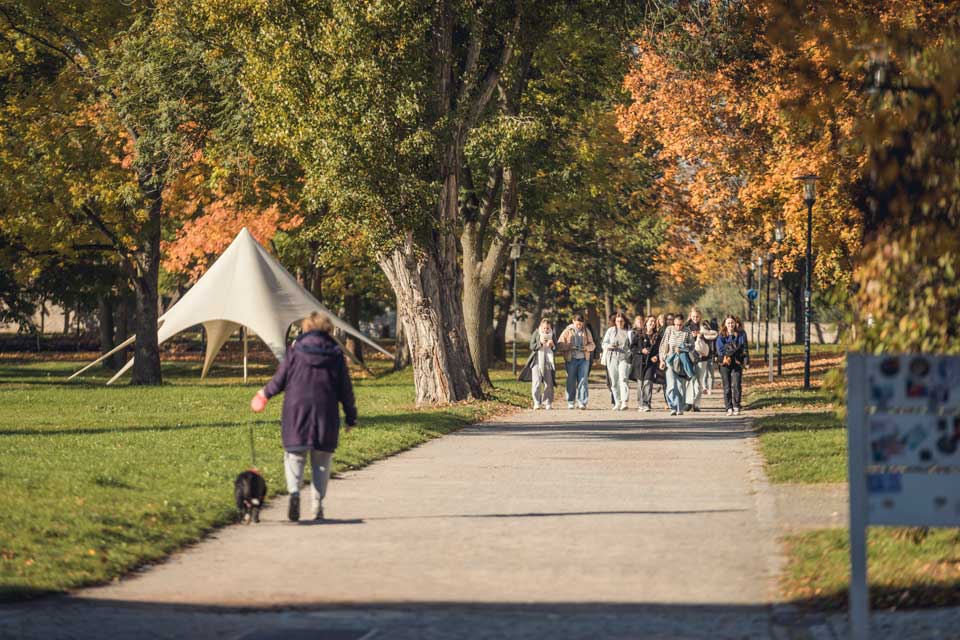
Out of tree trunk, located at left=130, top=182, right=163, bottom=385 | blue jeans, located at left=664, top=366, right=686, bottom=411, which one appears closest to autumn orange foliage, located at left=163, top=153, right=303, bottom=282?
tree trunk, located at left=130, top=182, right=163, bottom=385

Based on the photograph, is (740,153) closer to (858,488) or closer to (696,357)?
(696,357)

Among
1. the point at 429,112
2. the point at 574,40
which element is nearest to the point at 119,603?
the point at 429,112

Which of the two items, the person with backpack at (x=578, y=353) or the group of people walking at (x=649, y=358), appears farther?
the person with backpack at (x=578, y=353)

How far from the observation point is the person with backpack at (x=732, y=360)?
26359 mm

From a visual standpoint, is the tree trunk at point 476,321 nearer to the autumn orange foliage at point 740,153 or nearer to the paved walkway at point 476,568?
the autumn orange foliage at point 740,153

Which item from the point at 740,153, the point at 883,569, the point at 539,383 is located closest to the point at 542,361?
the point at 539,383

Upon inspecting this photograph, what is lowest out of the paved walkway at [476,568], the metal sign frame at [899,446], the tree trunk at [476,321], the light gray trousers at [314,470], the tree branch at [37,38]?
the paved walkway at [476,568]

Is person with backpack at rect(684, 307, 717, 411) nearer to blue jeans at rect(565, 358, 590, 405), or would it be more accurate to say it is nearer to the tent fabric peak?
blue jeans at rect(565, 358, 590, 405)

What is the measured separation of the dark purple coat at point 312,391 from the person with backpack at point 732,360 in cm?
1513

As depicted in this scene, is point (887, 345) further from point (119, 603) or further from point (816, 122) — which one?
point (119, 603)

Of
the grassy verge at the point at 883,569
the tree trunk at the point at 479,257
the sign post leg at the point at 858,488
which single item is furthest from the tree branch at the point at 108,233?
the sign post leg at the point at 858,488

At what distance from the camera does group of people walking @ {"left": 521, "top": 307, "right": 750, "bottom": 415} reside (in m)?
26.6

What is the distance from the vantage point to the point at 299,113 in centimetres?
2319

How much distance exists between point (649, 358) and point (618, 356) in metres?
0.67
